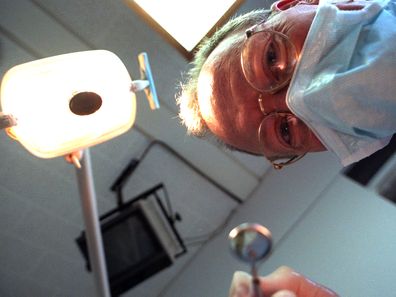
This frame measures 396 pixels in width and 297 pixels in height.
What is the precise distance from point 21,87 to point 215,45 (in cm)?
71

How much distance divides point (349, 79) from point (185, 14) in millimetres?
875

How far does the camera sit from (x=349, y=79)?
82 centimetres

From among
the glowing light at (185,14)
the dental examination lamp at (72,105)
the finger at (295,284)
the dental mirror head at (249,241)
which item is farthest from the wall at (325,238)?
the glowing light at (185,14)

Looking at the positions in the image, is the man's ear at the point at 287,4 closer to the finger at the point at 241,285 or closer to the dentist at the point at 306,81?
the dentist at the point at 306,81

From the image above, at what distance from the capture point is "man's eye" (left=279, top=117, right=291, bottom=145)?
1.04 meters

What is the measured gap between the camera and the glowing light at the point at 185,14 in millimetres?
1506

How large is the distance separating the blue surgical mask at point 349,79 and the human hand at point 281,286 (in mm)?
515

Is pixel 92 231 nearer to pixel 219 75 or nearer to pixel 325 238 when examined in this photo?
pixel 219 75

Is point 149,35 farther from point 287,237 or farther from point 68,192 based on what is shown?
point 287,237

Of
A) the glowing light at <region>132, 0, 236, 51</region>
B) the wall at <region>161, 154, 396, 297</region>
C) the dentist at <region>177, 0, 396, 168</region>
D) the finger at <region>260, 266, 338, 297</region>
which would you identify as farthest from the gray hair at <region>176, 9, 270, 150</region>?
the finger at <region>260, 266, 338, 297</region>

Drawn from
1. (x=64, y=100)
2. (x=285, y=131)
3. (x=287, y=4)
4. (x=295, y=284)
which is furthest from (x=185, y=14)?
(x=295, y=284)

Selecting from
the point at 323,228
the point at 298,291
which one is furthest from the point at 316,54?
the point at 323,228

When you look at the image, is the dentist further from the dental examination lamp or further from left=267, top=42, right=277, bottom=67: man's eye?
the dental examination lamp

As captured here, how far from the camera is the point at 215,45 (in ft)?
4.35
